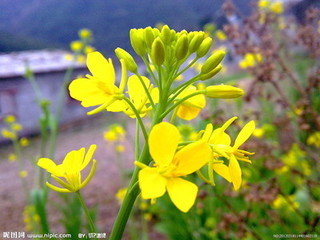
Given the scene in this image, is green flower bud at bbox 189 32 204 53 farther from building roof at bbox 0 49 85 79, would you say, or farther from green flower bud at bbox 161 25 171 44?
building roof at bbox 0 49 85 79

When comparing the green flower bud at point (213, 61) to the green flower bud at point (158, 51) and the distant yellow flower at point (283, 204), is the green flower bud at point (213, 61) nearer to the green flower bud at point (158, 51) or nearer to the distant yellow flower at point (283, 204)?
the green flower bud at point (158, 51)

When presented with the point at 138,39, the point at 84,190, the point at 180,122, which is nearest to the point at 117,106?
the point at 138,39

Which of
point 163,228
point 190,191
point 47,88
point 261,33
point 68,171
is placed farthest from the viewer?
point 47,88

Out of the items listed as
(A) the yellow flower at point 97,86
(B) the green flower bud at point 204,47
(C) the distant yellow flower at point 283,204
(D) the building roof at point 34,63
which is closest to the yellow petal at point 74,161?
(A) the yellow flower at point 97,86

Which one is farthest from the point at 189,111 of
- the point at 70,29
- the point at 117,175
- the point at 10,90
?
the point at 10,90

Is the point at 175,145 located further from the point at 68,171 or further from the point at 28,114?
the point at 28,114
